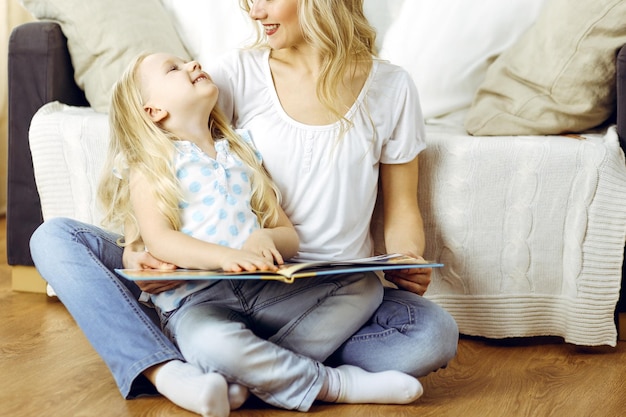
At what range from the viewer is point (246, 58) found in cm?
171

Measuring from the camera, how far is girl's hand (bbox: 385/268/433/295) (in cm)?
164

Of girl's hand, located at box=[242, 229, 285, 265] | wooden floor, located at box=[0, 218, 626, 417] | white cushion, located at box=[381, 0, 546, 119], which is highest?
white cushion, located at box=[381, 0, 546, 119]

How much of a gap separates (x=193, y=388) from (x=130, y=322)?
0.18 metres

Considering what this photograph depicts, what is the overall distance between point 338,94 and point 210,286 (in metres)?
0.42

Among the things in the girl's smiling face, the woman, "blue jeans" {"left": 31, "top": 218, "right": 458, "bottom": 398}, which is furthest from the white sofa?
the girl's smiling face

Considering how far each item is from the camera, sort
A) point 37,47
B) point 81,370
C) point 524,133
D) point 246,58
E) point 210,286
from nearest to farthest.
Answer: point 210,286
point 81,370
point 246,58
point 524,133
point 37,47

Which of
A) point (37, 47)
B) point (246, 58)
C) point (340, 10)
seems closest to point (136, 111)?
point (246, 58)

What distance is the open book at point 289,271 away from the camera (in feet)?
4.28

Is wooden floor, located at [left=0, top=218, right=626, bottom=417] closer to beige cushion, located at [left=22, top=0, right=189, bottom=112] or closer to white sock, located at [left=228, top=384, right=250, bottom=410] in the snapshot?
white sock, located at [left=228, top=384, right=250, bottom=410]

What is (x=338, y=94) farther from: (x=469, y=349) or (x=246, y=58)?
(x=469, y=349)

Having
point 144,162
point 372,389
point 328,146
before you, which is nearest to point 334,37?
point 328,146

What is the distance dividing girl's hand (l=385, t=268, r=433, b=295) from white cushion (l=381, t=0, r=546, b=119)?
0.58m

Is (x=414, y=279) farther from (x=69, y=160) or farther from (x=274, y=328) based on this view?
(x=69, y=160)

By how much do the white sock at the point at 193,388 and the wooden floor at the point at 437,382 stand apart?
0.04 m
